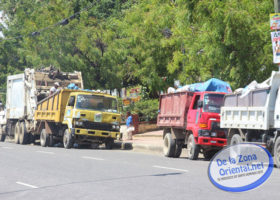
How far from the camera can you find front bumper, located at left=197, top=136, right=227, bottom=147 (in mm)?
18516

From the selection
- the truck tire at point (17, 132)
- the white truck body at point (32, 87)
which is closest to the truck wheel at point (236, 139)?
the white truck body at point (32, 87)

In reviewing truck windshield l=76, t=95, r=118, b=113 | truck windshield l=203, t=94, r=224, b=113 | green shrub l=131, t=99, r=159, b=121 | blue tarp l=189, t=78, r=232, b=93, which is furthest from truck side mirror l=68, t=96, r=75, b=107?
green shrub l=131, t=99, r=159, b=121

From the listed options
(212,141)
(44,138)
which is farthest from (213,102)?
(44,138)

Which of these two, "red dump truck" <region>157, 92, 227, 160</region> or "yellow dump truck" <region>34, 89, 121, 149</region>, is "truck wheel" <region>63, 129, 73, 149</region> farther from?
"red dump truck" <region>157, 92, 227, 160</region>

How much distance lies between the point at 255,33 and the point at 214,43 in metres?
1.49

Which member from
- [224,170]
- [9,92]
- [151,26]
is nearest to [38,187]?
[224,170]

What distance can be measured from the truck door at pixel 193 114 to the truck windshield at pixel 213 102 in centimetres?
35

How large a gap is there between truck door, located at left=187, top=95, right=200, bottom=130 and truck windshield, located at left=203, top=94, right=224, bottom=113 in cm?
35

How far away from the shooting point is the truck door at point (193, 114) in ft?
61.9

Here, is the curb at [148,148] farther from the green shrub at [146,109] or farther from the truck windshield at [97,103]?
the green shrub at [146,109]

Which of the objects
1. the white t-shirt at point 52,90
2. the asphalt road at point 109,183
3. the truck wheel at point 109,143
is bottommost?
the asphalt road at point 109,183

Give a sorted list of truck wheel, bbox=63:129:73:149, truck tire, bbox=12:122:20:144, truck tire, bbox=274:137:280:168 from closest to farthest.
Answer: truck tire, bbox=274:137:280:168
truck wheel, bbox=63:129:73:149
truck tire, bbox=12:122:20:144

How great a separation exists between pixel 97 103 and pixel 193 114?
743cm

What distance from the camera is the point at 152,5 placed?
3145cm
